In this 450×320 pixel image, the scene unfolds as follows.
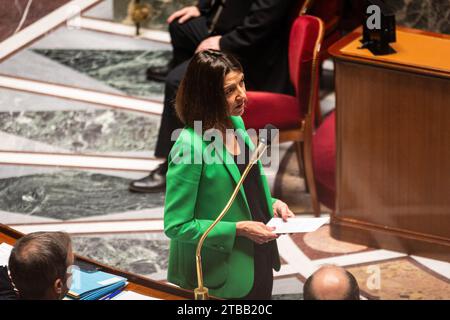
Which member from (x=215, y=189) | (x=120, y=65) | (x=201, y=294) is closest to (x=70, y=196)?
(x=120, y=65)

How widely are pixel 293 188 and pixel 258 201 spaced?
2029mm

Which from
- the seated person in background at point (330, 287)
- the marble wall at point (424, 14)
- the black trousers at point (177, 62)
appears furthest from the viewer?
the marble wall at point (424, 14)

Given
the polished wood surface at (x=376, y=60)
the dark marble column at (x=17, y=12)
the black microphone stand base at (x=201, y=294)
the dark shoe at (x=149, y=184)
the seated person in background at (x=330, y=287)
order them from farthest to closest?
the dark marble column at (x=17, y=12), the dark shoe at (x=149, y=184), the polished wood surface at (x=376, y=60), the black microphone stand base at (x=201, y=294), the seated person in background at (x=330, y=287)

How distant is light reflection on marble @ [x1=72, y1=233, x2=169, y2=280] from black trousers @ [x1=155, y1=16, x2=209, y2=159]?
1.63ft

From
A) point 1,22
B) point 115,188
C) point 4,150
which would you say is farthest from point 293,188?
point 1,22

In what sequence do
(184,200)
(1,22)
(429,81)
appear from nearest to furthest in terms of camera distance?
(184,200), (429,81), (1,22)

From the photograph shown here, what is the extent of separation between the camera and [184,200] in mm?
3186

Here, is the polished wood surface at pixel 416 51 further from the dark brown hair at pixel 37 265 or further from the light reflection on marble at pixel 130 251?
the dark brown hair at pixel 37 265

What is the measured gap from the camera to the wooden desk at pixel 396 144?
454 centimetres

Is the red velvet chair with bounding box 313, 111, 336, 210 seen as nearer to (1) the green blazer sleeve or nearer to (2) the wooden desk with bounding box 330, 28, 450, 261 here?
(2) the wooden desk with bounding box 330, 28, 450, 261

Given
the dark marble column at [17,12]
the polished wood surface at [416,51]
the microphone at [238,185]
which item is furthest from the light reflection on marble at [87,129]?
the microphone at [238,185]

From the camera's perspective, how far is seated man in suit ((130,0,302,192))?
5.05 m

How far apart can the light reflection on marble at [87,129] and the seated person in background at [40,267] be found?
2759mm
